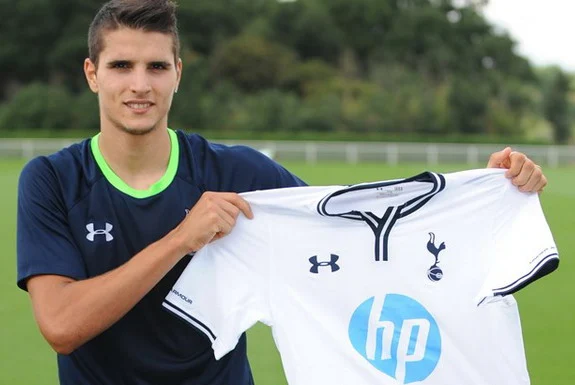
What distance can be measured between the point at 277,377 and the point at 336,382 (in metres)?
2.90

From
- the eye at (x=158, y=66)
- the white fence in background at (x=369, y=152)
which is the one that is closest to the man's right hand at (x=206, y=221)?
the eye at (x=158, y=66)

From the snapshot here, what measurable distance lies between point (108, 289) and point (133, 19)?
2.88 ft

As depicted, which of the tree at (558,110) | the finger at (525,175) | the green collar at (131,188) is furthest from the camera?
the tree at (558,110)

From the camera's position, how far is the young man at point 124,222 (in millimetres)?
2816

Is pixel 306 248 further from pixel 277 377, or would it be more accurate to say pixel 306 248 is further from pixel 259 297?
pixel 277 377

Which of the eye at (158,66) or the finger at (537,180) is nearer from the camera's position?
the eye at (158,66)

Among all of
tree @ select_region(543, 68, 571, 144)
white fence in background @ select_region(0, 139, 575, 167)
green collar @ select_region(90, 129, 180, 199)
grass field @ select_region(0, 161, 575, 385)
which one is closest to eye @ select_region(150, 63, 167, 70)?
green collar @ select_region(90, 129, 180, 199)

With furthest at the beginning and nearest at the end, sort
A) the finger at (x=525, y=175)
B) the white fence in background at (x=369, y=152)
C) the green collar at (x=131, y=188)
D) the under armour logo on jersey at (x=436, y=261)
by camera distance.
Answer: the white fence in background at (x=369, y=152)
the finger at (x=525, y=175)
the under armour logo on jersey at (x=436, y=261)
the green collar at (x=131, y=188)

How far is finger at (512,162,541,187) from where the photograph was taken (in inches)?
135

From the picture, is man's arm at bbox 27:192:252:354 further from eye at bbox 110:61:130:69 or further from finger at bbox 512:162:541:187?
finger at bbox 512:162:541:187

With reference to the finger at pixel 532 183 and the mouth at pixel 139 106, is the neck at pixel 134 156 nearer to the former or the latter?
the mouth at pixel 139 106

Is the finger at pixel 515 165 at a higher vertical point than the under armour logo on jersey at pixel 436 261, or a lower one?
higher

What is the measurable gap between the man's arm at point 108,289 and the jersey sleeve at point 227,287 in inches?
10.0

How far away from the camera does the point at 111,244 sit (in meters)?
3.01
